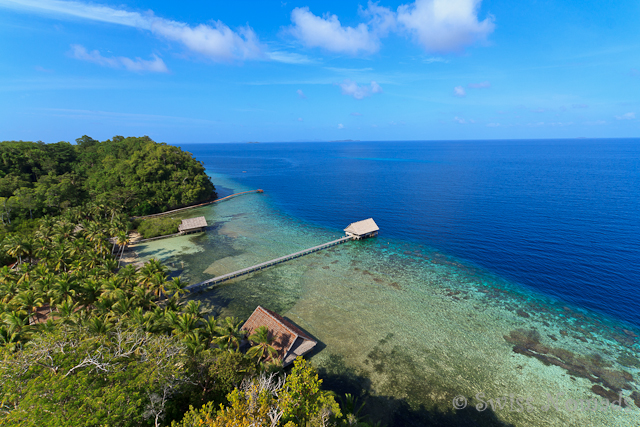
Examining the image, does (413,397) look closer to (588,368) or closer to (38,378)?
(588,368)

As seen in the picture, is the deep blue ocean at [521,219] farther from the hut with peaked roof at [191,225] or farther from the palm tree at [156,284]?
the palm tree at [156,284]

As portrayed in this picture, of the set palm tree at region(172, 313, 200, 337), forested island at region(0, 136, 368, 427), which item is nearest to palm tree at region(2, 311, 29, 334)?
forested island at region(0, 136, 368, 427)

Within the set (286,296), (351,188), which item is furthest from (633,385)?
(351,188)

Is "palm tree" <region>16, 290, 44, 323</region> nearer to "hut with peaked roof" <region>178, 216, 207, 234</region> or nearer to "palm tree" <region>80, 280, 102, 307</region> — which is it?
A: "palm tree" <region>80, 280, 102, 307</region>

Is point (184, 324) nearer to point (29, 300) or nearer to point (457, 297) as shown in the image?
point (29, 300)

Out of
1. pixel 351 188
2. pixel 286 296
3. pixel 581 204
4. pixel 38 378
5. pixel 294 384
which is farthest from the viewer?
pixel 351 188

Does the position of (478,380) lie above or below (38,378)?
below
